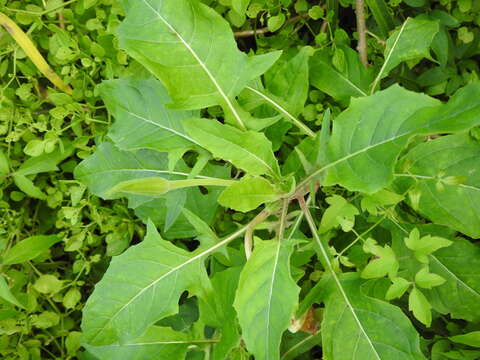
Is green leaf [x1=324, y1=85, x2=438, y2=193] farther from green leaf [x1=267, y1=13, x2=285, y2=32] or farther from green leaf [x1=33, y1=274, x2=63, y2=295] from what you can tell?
green leaf [x1=33, y1=274, x2=63, y2=295]

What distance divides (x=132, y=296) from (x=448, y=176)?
1.01 metres

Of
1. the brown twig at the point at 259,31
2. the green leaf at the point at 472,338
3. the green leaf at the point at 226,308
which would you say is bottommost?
the green leaf at the point at 472,338

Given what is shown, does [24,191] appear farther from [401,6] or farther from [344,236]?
[401,6]

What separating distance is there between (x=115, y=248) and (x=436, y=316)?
127 centimetres

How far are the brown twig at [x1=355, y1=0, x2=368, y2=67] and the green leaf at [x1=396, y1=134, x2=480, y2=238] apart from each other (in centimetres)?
46

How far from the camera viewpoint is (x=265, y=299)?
1.29 m

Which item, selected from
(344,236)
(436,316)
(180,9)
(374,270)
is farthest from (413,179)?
(180,9)

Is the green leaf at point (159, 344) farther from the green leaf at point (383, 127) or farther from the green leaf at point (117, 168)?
the green leaf at point (383, 127)

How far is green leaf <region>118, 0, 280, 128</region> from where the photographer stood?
129 cm

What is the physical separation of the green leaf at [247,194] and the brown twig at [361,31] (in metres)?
0.74

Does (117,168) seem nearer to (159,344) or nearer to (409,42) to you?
(159,344)

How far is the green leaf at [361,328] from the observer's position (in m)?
1.34

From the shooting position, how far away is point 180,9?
51.1 inches

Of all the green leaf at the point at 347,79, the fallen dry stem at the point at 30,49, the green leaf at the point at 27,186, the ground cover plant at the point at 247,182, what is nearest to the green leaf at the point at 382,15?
the ground cover plant at the point at 247,182
